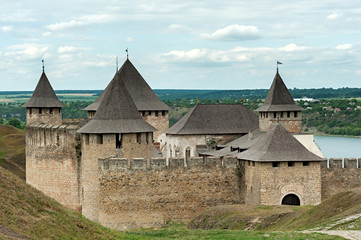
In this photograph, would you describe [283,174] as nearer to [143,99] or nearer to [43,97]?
[143,99]

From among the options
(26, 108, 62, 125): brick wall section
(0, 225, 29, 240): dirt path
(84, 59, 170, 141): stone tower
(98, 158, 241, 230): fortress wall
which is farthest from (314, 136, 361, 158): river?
(0, 225, 29, 240): dirt path

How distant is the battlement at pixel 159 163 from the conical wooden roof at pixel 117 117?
1237mm

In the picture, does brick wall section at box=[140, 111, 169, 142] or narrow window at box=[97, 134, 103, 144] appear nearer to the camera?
narrow window at box=[97, 134, 103, 144]

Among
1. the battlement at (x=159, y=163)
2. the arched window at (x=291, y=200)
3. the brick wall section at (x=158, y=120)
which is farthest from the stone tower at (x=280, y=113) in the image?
the arched window at (x=291, y=200)

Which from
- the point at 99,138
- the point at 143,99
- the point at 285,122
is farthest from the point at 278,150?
the point at 143,99

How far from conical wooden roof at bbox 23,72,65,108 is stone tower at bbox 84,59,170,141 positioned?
2.72m

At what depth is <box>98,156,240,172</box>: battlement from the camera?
91.5 ft

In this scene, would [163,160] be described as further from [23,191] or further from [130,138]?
[23,191]

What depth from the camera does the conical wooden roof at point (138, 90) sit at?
42.2 meters

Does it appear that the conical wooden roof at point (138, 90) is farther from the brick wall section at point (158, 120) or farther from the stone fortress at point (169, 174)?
the stone fortress at point (169, 174)

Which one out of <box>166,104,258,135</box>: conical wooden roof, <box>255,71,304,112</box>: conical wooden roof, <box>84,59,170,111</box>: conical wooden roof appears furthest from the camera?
<box>84,59,170,111</box>: conical wooden roof

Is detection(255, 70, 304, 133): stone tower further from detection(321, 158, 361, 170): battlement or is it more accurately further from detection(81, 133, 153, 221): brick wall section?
detection(81, 133, 153, 221): brick wall section

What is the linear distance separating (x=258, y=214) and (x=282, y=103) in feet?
47.0

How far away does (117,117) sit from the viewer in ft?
95.3
